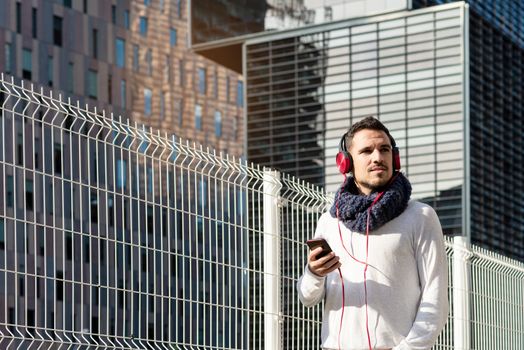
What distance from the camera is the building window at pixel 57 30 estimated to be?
58781 millimetres

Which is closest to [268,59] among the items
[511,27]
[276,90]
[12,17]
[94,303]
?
[276,90]

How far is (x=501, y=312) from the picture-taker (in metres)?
→ 10.1

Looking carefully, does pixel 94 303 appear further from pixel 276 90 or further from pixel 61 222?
pixel 276 90

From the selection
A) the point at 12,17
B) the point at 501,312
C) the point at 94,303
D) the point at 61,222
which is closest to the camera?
the point at 94,303

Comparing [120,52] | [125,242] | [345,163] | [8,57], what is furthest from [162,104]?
[345,163]

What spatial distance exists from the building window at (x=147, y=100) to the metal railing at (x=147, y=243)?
59.3m

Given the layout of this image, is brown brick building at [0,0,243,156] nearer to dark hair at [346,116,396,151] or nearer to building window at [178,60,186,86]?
building window at [178,60,186,86]

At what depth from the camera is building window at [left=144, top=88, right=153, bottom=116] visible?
2640 inches

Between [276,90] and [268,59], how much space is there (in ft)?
5.55

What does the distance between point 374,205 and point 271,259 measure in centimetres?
296

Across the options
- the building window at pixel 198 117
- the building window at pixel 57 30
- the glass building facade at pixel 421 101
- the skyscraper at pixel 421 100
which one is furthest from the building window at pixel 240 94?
the building window at pixel 57 30

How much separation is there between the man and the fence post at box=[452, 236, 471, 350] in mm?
4823

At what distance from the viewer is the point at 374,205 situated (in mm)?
4309

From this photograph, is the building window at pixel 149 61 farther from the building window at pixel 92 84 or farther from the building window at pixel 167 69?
the building window at pixel 92 84
